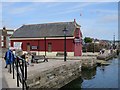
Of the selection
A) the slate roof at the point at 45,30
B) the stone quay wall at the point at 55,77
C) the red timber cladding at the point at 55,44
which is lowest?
the stone quay wall at the point at 55,77

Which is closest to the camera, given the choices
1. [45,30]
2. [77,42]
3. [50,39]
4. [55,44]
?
[55,44]

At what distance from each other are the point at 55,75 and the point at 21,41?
23.6 meters

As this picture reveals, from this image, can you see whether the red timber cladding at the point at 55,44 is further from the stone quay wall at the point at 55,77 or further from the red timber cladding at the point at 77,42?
the stone quay wall at the point at 55,77

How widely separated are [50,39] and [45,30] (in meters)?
2.56

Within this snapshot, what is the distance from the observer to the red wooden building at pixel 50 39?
1420 inches

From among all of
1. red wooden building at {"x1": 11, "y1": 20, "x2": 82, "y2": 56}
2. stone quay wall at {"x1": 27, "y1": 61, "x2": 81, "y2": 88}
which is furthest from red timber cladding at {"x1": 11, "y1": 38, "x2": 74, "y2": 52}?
stone quay wall at {"x1": 27, "y1": 61, "x2": 81, "y2": 88}

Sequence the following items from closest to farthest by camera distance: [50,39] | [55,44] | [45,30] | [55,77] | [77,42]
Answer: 1. [55,77]
2. [55,44]
3. [77,42]
4. [50,39]
5. [45,30]

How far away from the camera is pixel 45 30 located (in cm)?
3928

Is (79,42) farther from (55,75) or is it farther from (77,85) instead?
(55,75)

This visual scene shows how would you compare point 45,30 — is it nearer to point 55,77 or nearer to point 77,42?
point 77,42

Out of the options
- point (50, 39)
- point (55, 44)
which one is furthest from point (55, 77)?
point (50, 39)

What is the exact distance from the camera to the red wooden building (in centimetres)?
3606

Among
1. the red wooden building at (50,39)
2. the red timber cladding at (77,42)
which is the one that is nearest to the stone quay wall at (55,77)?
the red wooden building at (50,39)

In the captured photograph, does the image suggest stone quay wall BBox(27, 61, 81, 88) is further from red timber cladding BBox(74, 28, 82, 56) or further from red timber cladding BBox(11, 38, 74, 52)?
red timber cladding BBox(74, 28, 82, 56)
